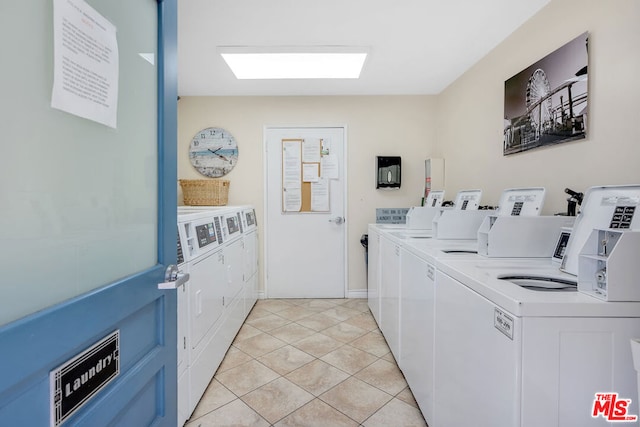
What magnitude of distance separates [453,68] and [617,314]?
9.06ft

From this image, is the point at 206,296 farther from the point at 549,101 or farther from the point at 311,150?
the point at 549,101

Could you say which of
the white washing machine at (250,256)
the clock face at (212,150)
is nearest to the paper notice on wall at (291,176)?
the white washing machine at (250,256)

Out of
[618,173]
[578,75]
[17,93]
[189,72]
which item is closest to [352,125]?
[189,72]

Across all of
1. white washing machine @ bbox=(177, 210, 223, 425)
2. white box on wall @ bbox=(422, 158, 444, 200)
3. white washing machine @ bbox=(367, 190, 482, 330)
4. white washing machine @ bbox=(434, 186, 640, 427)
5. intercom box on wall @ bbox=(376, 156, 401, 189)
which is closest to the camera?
white washing machine @ bbox=(434, 186, 640, 427)

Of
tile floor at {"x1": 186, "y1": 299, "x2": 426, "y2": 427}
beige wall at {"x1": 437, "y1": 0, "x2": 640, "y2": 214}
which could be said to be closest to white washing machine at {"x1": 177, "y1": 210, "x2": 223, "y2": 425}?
tile floor at {"x1": 186, "y1": 299, "x2": 426, "y2": 427}

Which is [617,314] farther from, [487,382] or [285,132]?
[285,132]

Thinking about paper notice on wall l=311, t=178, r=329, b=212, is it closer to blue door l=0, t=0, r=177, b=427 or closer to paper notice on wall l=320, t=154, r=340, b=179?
paper notice on wall l=320, t=154, r=340, b=179

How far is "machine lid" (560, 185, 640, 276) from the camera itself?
116 cm

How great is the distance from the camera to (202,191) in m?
3.28

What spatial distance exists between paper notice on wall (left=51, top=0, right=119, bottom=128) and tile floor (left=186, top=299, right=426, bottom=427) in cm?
171

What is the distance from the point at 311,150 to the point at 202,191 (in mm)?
1346

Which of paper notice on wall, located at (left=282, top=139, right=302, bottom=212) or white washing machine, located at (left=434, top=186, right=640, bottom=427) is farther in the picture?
paper notice on wall, located at (left=282, top=139, right=302, bottom=212)

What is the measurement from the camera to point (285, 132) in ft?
12.3

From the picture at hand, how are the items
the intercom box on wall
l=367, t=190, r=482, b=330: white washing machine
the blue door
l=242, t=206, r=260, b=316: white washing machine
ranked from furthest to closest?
the intercom box on wall → l=242, t=206, r=260, b=316: white washing machine → l=367, t=190, r=482, b=330: white washing machine → the blue door
